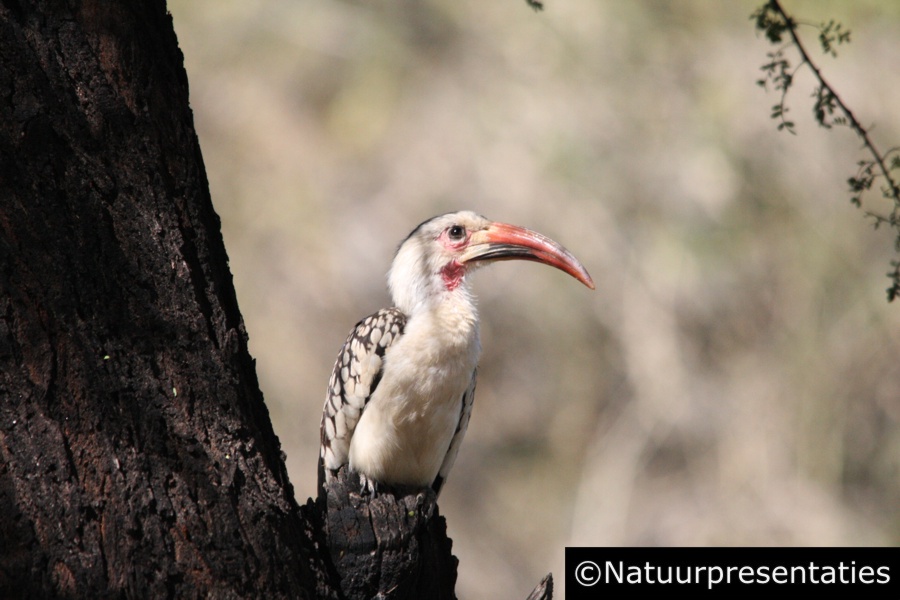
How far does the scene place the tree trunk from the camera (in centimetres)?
239

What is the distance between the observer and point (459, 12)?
11.6 metres

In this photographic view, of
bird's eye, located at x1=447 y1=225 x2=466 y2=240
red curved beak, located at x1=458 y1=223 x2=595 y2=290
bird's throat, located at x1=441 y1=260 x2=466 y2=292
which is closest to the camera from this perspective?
red curved beak, located at x1=458 y1=223 x2=595 y2=290

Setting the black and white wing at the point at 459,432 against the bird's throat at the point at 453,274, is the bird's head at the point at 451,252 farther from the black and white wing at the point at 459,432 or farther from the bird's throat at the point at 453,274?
the black and white wing at the point at 459,432

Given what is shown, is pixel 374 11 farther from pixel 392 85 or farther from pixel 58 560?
pixel 58 560

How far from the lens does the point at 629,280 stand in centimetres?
967

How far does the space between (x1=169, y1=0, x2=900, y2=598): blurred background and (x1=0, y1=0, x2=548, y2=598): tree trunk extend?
20.8ft

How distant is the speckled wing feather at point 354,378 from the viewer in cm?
447

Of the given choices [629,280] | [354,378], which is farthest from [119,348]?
[629,280]

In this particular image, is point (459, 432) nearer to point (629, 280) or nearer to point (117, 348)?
point (117, 348)

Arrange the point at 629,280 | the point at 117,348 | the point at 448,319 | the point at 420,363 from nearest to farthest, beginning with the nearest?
the point at 117,348, the point at 420,363, the point at 448,319, the point at 629,280

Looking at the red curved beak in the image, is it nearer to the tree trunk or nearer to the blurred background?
the tree trunk

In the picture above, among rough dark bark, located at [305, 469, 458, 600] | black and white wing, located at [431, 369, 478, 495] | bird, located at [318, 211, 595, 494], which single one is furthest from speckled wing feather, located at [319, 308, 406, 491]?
rough dark bark, located at [305, 469, 458, 600]

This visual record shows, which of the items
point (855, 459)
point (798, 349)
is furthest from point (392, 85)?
point (855, 459)

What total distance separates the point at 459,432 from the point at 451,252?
79cm
